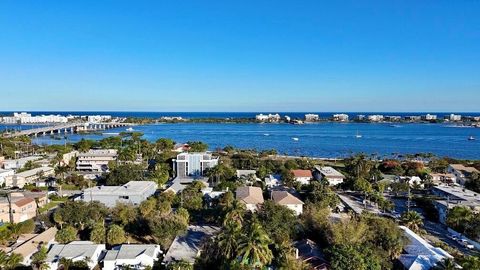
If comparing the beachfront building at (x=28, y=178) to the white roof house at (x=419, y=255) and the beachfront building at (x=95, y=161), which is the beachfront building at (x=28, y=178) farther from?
the white roof house at (x=419, y=255)

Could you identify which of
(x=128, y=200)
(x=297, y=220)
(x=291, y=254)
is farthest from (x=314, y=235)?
(x=128, y=200)

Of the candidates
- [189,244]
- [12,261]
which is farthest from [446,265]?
[12,261]

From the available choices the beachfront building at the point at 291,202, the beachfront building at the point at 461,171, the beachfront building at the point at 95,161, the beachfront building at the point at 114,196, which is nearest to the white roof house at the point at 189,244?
the beachfront building at the point at 291,202

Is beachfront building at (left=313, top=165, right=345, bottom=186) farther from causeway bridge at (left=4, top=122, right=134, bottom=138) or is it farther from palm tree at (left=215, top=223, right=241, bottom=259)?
causeway bridge at (left=4, top=122, right=134, bottom=138)

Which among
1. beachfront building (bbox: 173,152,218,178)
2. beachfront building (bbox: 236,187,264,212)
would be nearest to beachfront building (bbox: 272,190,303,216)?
beachfront building (bbox: 236,187,264,212)

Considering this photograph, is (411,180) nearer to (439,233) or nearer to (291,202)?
(439,233)
